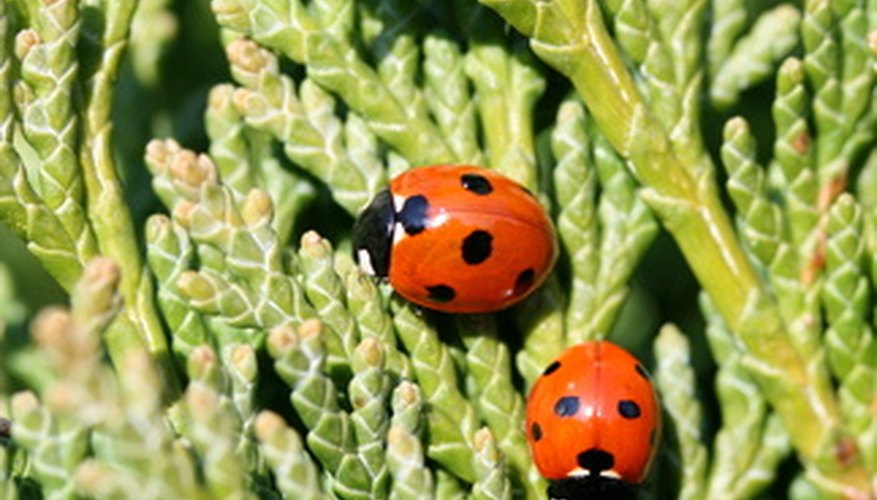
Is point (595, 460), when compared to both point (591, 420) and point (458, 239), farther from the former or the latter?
point (458, 239)

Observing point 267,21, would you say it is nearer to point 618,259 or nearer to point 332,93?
point 332,93

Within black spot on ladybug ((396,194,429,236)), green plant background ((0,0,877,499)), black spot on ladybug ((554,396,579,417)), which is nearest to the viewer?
green plant background ((0,0,877,499))

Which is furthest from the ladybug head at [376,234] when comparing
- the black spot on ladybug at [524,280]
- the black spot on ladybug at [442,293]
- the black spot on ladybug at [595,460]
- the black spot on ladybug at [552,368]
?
the black spot on ladybug at [595,460]

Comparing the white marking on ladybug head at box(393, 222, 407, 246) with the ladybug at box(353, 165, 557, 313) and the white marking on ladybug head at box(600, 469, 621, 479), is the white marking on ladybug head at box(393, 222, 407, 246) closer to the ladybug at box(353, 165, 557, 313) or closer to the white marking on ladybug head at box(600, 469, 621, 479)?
the ladybug at box(353, 165, 557, 313)

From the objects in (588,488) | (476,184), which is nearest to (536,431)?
(588,488)

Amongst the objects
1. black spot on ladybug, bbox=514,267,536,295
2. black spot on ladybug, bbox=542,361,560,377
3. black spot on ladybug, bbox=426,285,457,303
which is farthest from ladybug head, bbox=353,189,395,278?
black spot on ladybug, bbox=542,361,560,377

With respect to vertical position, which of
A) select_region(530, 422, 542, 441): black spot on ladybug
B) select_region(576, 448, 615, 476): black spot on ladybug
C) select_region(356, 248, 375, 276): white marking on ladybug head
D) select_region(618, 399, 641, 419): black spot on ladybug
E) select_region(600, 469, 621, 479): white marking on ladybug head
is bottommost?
select_region(600, 469, 621, 479): white marking on ladybug head
